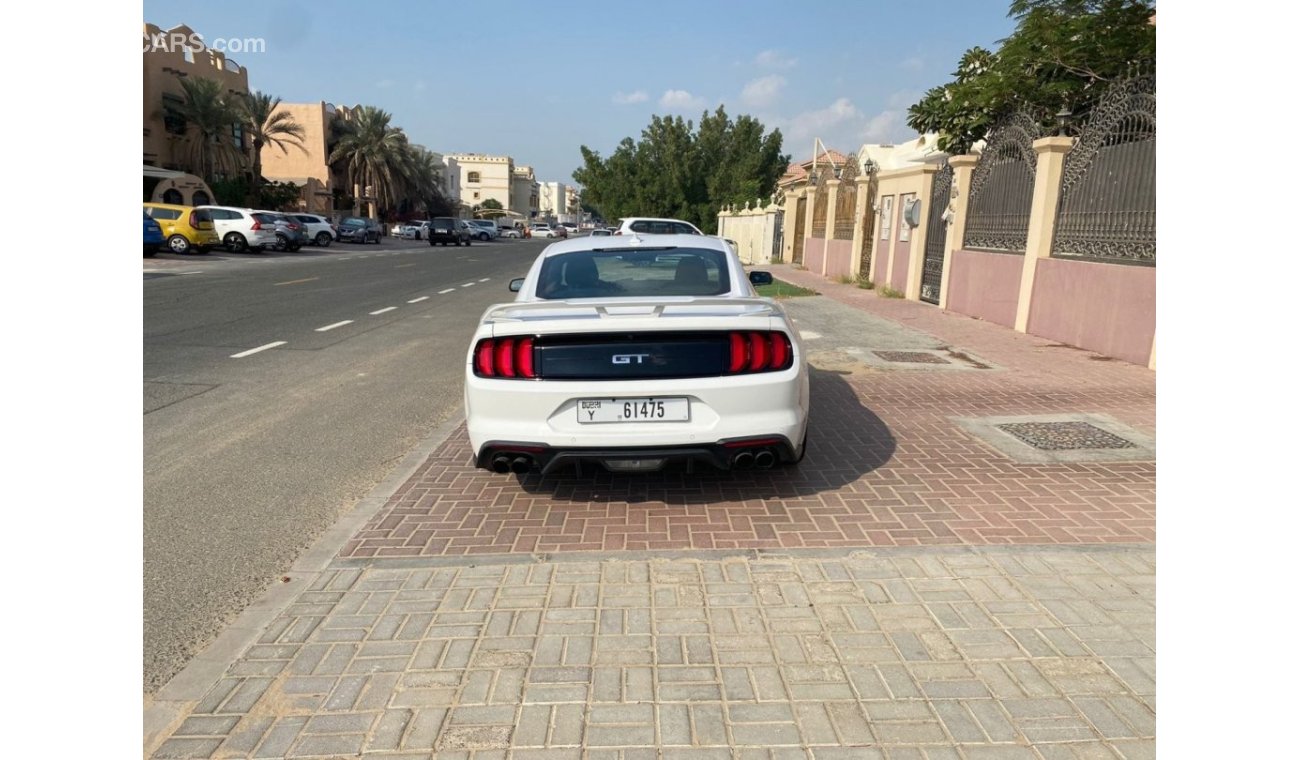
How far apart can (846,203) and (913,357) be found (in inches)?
574

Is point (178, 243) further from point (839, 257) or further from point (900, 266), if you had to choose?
point (900, 266)

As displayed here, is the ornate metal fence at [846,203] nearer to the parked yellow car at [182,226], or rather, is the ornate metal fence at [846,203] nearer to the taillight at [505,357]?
the taillight at [505,357]

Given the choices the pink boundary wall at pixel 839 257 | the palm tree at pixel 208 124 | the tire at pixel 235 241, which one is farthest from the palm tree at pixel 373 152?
the pink boundary wall at pixel 839 257

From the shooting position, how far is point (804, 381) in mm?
4480

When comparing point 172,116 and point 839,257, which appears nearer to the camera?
point 839,257

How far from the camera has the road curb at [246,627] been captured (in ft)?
8.96

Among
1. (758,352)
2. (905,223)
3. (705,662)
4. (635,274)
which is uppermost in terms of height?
(905,223)

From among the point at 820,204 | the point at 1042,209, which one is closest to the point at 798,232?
the point at 820,204

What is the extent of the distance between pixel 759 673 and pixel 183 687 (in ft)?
6.83

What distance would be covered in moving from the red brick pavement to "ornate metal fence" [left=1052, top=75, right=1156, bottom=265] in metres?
3.59

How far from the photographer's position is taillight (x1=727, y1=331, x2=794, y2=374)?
13.8 feet

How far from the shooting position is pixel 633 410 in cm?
415

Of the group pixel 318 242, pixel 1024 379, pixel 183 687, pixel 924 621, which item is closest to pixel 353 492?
pixel 183 687

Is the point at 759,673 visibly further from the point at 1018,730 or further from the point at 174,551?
the point at 174,551
